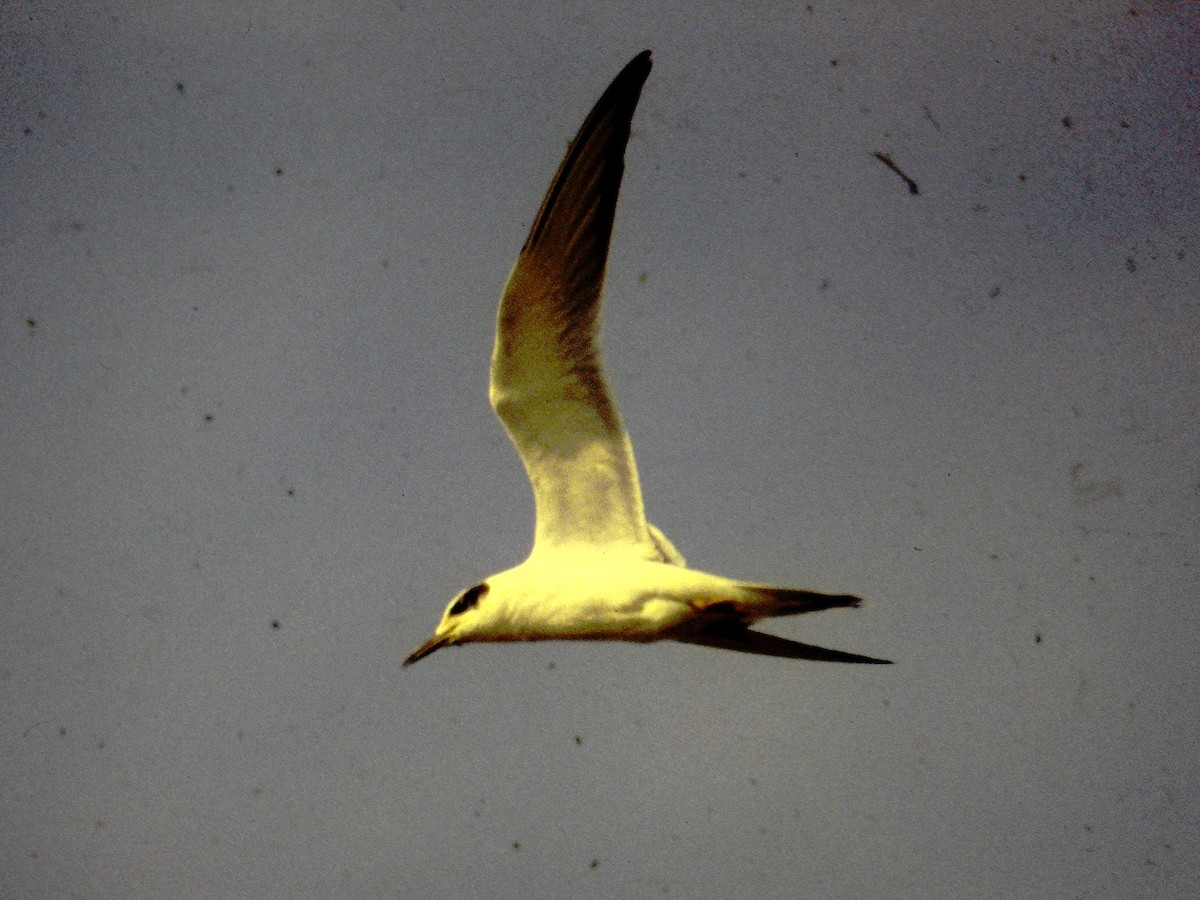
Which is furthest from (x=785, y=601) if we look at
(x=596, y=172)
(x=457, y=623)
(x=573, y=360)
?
(x=596, y=172)

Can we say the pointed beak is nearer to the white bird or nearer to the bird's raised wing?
the white bird

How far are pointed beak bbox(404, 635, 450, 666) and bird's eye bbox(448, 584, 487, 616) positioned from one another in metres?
0.09

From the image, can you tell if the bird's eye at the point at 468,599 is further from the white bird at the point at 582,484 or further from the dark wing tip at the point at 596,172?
the dark wing tip at the point at 596,172

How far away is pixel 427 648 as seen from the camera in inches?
118

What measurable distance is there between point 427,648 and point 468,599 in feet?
0.69

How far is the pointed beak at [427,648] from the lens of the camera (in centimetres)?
300

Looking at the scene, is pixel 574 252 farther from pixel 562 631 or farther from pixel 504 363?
pixel 562 631

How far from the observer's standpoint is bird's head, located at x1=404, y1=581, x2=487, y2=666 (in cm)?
295

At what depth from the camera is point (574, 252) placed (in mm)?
2684

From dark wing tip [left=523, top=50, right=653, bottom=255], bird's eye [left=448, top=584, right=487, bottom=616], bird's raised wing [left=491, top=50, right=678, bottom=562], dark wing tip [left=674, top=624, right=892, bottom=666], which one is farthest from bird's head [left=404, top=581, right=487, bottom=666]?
dark wing tip [left=523, top=50, right=653, bottom=255]

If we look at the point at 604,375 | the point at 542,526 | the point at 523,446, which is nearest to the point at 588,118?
the point at 604,375

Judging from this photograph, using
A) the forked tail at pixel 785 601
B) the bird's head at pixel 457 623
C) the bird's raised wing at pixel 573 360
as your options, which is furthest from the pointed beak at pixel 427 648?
the forked tail at pixel 785 601

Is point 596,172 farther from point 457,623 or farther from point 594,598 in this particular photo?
point 457,623

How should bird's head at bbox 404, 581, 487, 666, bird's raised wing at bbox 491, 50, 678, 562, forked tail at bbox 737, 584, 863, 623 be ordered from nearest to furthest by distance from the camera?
forked tail at bbox 737, 584, 863, 623
bird's raised wing at bbox 491, 50, 678, 562
bird's head at bbox 404, 581, 487, 666
